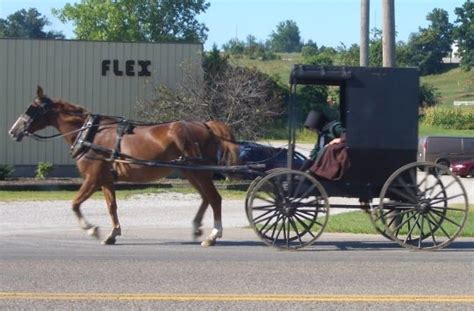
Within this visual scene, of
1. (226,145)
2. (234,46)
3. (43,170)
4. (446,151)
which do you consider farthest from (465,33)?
(226,145)

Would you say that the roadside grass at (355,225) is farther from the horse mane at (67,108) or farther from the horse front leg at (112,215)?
the horse mane at (67,108)

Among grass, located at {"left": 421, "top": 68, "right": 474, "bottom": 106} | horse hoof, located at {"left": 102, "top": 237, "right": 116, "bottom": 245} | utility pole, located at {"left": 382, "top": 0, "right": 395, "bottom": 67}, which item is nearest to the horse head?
horse hoof, located at {"left": 102, "top": 237, "right": 116, "bottom": 245}

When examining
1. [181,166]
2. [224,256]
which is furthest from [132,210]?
[224,256]

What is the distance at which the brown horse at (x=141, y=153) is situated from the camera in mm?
14891

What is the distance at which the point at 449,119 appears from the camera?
63.9 metres

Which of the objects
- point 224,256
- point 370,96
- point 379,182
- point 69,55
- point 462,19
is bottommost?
point 224,256

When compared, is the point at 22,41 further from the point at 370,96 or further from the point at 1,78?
the point at 370,96

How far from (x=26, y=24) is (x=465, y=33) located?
136 feet

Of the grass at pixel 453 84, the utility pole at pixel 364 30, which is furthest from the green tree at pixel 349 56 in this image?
the utility pole at pixel 364 30

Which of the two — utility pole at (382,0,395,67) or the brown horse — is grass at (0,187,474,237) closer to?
utility pole at (382,0,395,67)

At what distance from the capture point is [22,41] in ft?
103

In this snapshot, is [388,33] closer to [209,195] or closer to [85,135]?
[209,195]

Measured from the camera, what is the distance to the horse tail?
49.1ft

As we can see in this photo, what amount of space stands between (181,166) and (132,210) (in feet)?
24.8
